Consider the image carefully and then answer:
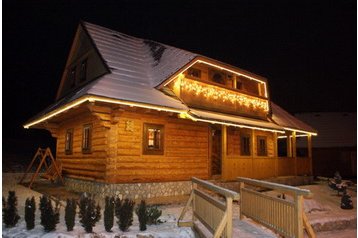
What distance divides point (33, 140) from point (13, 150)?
3.51m

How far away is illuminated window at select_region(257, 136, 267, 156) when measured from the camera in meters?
17.9

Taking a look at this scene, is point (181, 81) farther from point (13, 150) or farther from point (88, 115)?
point (13, 150)

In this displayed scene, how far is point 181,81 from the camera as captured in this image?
1362 centimetres

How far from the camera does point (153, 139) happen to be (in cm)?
1259

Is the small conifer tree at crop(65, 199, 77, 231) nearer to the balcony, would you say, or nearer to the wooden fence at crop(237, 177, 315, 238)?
the wooden fence at crop(237, 177, 315, 238)

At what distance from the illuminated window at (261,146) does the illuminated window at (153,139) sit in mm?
7447

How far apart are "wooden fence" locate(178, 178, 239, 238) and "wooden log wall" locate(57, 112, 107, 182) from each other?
477 centimetres

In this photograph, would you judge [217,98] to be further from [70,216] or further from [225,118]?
[70,216]

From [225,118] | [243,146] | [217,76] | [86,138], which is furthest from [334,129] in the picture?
[86,138]

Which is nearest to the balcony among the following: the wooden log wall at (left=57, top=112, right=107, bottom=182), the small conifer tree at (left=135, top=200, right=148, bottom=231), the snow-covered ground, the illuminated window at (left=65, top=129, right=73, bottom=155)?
the wooden log wall at (left=57, top=112, right=107, bottom=182)

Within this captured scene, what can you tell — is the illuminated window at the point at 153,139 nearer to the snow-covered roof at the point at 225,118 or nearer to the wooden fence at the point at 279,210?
the snow-covered roof at the point at 225,118

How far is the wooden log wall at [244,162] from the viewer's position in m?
14.0

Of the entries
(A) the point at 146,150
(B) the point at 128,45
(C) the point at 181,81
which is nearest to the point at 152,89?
(C) the point at 181,81

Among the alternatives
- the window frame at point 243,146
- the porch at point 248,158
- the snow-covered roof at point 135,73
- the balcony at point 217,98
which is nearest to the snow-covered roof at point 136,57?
the snow-covered roof at point 135,73
